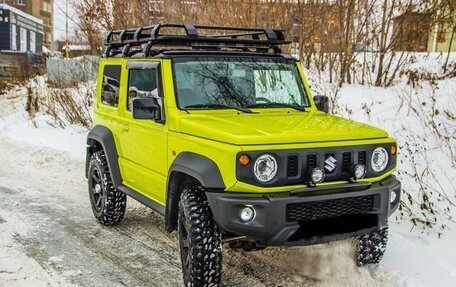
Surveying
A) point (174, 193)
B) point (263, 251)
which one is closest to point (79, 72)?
point (263, 251)

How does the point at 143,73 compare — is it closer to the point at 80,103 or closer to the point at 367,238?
the point at 367,238

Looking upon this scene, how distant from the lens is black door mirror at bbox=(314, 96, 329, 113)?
516cm

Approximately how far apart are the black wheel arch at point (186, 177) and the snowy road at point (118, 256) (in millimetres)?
591

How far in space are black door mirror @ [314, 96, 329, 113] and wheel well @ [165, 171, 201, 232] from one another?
1662mm

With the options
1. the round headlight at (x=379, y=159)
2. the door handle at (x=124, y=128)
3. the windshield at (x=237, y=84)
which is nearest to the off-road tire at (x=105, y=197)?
the door handle at (x=124, y=128)

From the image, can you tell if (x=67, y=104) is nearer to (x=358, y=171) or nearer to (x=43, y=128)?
(x=43, y=128)

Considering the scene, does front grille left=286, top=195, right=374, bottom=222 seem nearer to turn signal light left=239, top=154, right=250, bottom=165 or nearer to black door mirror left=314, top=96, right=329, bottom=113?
turn signal light left=239, top=154, right=250, bottom=165

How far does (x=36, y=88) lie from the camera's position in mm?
15195

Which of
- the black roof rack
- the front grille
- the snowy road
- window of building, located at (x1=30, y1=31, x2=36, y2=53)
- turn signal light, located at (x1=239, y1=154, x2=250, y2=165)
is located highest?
window of building, located at (x1=30, y1=31, x2=36, y2=53)

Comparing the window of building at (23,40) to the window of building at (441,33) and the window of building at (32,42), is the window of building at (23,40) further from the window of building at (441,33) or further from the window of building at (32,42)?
the window of building at (441,33)

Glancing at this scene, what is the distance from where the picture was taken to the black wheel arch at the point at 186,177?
3.76 metres

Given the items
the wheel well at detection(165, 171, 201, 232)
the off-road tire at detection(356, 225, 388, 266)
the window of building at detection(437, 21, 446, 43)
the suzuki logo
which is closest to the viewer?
the suzuki logo

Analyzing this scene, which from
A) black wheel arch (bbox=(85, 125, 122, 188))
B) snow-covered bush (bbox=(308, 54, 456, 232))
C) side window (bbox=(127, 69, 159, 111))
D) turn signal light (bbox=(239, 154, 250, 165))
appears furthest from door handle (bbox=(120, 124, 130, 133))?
snow-covered bush (bbox=(308, 54, 456, 232))

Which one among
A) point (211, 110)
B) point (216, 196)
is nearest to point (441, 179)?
point (211, 110)
